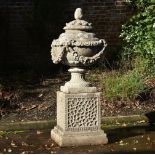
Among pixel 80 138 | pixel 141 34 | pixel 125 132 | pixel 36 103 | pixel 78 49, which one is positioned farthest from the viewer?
pixel 141 34

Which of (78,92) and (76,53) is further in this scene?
(78,92)

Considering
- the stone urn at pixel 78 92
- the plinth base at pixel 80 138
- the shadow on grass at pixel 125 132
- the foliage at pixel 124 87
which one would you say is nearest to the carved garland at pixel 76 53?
the stone urn at pixel 78 92

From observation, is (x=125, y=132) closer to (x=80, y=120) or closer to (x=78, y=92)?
(x=80, y=120)

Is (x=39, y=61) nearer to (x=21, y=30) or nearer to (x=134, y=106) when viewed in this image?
(x=21, y=30)

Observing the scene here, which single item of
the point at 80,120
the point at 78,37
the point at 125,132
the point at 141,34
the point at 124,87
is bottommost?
the point at 125,132

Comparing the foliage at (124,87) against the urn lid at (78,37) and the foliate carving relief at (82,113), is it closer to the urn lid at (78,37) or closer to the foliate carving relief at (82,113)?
the foliate carving relief at (82,113)

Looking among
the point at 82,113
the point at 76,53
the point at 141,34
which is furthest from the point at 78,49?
the point at 141,34

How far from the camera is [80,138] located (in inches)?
319

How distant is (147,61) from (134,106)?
211 centimetres

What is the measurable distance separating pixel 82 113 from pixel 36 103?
2427 millimetres

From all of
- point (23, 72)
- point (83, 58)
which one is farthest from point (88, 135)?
point (23, 72)

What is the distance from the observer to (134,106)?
10430 mm

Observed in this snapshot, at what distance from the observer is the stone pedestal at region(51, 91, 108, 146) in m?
8.10

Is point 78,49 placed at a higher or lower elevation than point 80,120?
higher
